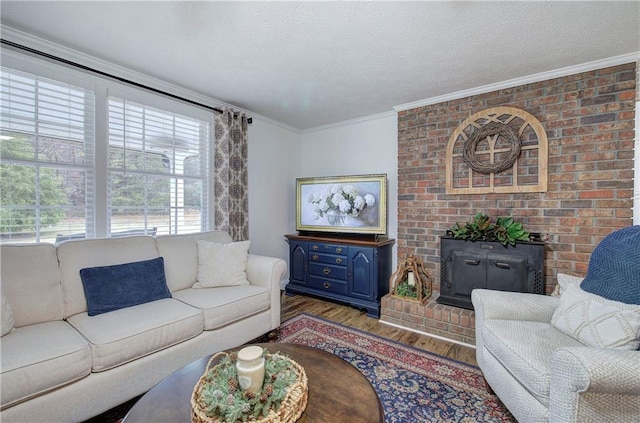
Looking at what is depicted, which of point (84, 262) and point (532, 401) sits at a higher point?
point (84, 262)

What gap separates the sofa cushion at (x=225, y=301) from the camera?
6.84 feet

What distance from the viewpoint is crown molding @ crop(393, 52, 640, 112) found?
2.27 metres

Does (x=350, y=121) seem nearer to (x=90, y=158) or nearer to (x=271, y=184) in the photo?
(x=271, y=184)

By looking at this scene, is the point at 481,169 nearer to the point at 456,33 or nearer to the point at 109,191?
the point at 456,33

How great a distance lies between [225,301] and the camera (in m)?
2.19

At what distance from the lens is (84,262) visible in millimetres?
2027

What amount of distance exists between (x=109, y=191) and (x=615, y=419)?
3481mm

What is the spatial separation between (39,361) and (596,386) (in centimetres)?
240

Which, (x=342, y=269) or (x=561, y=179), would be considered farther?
(x=342, y=269)

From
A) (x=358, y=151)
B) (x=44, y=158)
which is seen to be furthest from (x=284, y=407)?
(x=358, y=151)

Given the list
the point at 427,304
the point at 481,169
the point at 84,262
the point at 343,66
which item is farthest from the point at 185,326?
the point at 481,169

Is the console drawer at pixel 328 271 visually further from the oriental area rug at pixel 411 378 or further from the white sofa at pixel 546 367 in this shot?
the white sofa at pixel 546 367

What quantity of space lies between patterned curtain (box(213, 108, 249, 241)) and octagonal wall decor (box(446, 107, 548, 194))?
238cm

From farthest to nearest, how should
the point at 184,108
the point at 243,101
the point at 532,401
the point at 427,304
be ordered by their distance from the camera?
the point at 243,101 < the point at 184,108 < the point at 427,304 < the point at 532,401
